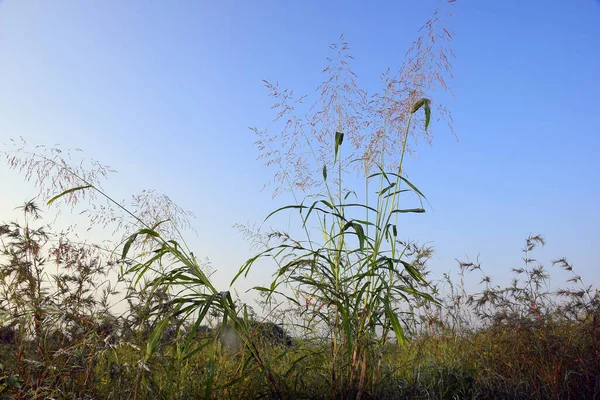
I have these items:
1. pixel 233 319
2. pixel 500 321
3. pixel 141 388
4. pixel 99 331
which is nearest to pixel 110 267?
pixel 99 331

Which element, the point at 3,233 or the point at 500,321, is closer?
the point at 3,233

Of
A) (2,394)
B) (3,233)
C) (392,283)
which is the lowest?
(2,394)

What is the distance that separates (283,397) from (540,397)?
175cm

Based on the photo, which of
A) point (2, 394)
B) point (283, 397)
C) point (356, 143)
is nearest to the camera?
point (283, 397)

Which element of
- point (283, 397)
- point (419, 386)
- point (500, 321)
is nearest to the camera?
point (283, 397)

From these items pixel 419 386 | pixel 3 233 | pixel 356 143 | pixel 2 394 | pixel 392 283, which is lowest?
pixel 2 394

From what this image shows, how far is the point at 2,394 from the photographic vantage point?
3166mm

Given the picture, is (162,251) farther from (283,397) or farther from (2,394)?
(2,394)

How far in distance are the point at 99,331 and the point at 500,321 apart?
2.84m

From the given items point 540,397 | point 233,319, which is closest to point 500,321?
point 540,397

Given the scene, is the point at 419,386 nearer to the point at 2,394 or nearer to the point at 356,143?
the point at 356,143

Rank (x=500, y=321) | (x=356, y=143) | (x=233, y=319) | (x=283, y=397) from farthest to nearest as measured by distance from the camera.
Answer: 1. (x=500, y=321)
2. (x=356, y=143)
3. (x=283, y=397)
4. (x=233, y=319)

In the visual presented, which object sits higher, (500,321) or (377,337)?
(500,321)

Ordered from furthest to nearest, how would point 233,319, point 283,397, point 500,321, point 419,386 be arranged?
point 500,321 < point 419,386 < point 283,397 < point 233,319
